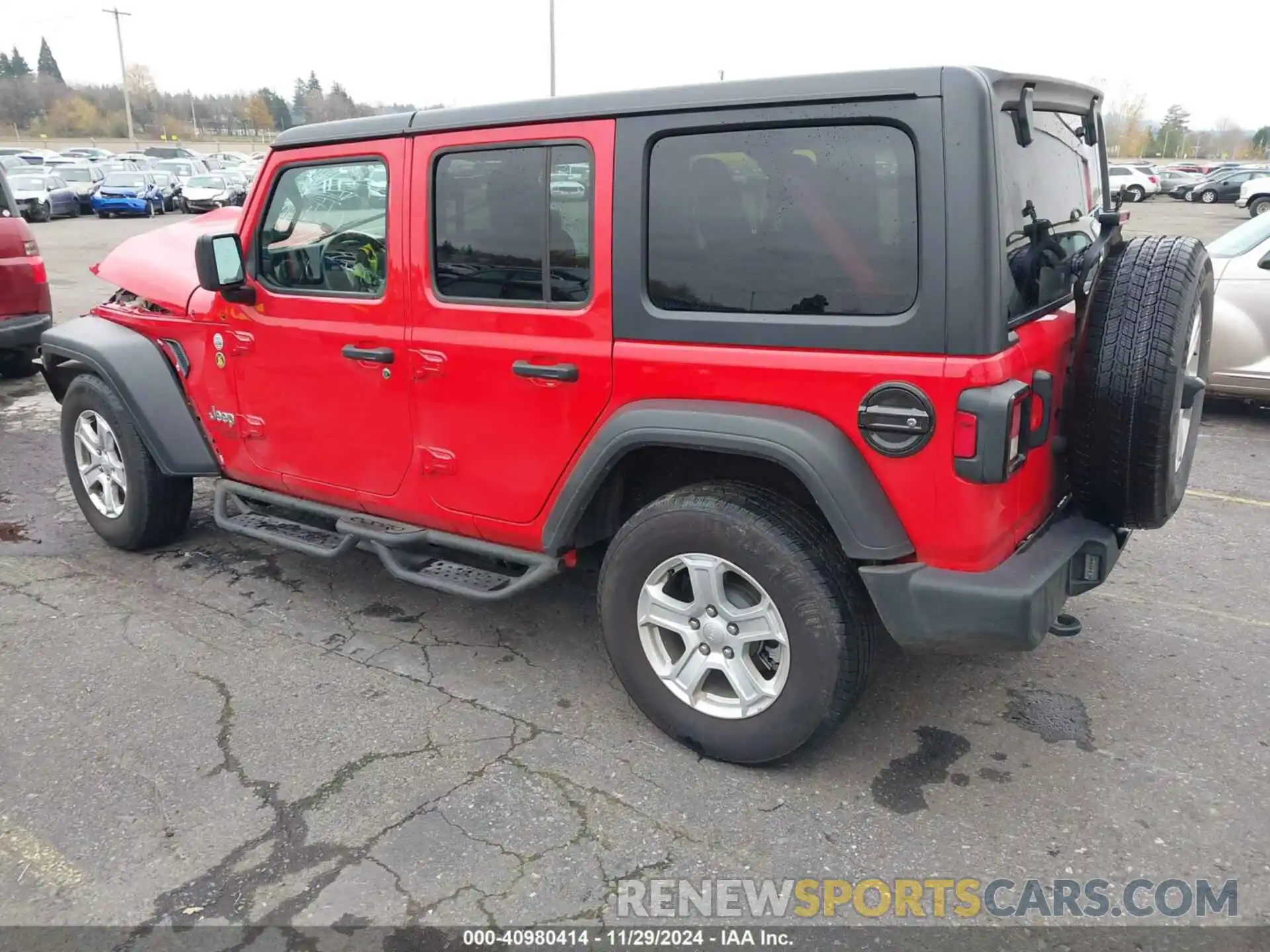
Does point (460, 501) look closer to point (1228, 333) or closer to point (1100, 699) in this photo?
point (1100, 699)

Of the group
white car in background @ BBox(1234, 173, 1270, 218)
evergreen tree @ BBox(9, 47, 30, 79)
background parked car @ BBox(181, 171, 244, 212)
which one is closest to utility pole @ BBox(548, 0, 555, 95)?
background parked car @ BBox(181, 171, 244, 212)

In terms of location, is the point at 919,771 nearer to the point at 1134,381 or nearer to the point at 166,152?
the point at 1134,381

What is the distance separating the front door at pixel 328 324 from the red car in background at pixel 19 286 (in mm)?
4411

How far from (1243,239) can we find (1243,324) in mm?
830

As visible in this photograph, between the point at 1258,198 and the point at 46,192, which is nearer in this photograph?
the point at 46,192

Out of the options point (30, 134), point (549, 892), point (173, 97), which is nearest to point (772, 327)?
point (549, 892)

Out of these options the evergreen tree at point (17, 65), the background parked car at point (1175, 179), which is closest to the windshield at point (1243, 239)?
the background parked car at point (1175, 179)

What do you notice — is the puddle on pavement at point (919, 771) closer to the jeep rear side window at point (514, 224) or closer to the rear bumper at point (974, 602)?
the rear bumper at point (974, 602)

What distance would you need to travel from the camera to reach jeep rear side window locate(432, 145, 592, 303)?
303cm

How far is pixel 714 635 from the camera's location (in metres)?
2.94

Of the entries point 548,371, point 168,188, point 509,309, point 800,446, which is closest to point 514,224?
point 509,309

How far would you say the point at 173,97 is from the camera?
364 feet

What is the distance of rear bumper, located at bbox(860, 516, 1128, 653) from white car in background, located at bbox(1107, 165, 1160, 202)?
38770 mm

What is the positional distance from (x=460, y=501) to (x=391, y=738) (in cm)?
85
